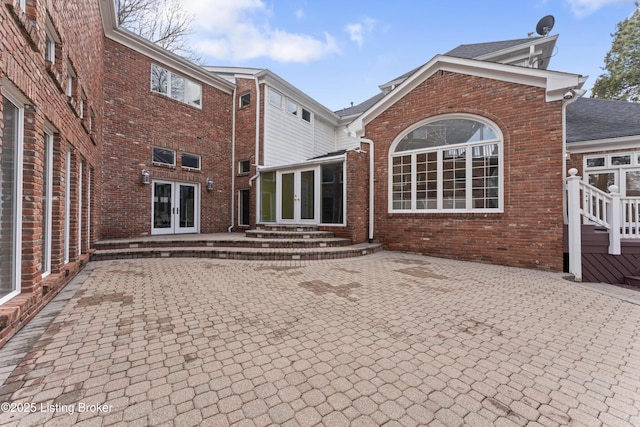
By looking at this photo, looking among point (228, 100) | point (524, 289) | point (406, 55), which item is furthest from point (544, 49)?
point (228, 100)

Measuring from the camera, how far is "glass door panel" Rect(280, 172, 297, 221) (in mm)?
9555

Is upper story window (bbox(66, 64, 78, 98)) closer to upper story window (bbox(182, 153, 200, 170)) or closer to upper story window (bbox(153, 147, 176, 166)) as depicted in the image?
upper story window (bbox(153, 147, 176, 166))

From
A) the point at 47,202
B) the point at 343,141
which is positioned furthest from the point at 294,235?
the point at 343,141

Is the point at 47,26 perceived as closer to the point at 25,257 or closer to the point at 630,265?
the point at 25,257

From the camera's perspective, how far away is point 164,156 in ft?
32.2

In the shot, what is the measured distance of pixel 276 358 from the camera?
222 cm

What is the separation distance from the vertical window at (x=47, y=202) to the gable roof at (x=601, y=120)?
42.8 feet

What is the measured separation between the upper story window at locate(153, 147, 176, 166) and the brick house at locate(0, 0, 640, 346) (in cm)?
5

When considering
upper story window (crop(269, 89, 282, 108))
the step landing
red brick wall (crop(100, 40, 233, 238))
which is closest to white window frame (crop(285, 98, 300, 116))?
upper story window (crop(269, 89, 282, 108))

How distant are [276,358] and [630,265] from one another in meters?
7.61

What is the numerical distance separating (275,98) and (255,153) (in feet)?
8.82

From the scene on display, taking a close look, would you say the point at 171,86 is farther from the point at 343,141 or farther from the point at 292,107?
the point at 343,141

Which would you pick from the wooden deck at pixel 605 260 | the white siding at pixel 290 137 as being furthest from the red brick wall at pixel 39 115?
the wooden deck at pixel 605 260

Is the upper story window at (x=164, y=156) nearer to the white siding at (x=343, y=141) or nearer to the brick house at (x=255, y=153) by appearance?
the brick house at (x=255, y=153)
